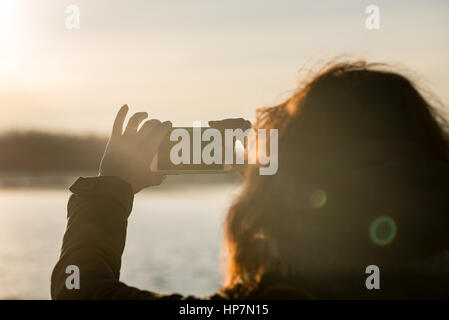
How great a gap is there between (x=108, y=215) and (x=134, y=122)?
1.22 ft

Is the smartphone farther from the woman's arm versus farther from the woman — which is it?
the woman

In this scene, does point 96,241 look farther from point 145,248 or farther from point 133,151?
point 145,248

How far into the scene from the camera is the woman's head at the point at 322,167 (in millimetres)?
1525

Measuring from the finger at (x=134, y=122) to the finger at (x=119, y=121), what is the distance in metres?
0.04

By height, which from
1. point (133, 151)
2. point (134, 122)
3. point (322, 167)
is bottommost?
point (322, 167)

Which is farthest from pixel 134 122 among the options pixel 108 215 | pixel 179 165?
pixel 179 165

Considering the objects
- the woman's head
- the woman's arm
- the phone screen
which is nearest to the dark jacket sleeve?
the woman's arm

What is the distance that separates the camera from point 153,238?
56.0 metres

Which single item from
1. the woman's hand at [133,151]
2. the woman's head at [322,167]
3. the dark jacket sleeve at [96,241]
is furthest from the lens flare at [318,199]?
the woman's hand at [133,151]

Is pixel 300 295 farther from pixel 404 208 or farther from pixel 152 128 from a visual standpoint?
pixel 152 128

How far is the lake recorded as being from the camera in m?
37.6

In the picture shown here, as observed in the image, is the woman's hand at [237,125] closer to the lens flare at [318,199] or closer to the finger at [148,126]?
the finger at [148,126]

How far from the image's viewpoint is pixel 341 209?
4.97 feet
